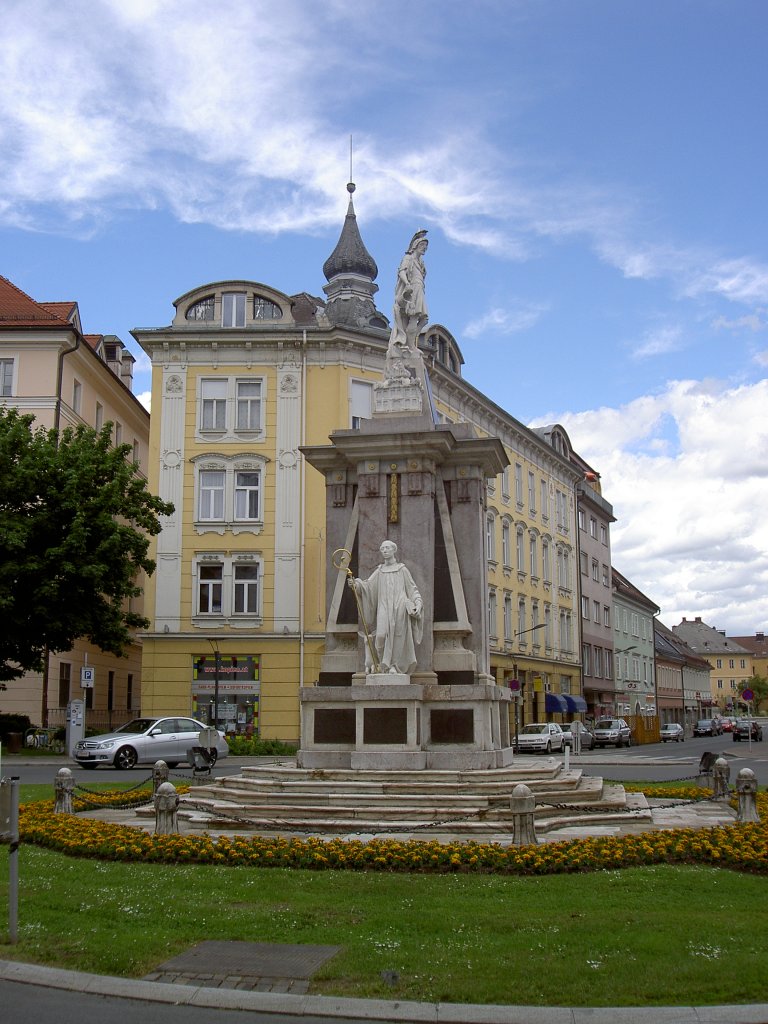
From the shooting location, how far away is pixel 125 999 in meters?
6.62

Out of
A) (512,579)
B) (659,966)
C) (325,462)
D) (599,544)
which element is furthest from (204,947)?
(599,544)

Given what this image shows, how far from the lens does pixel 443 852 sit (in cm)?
1035

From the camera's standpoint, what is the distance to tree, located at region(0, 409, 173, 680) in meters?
30.9

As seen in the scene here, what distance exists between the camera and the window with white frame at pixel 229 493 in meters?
41.0

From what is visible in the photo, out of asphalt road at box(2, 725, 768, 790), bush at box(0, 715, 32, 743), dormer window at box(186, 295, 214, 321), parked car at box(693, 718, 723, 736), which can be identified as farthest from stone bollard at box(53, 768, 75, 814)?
parked car at box(693, 718, 723, 736)

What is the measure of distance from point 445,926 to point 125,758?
21.5m

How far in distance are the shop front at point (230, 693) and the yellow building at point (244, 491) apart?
0.04m

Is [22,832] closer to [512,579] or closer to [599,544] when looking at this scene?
[512,579]

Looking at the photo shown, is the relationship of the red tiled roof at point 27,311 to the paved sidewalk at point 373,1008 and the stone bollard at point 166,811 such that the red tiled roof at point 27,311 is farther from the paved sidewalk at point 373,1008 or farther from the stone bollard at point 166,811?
the paved sidewalk at point 373,1008

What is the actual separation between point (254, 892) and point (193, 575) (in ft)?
105

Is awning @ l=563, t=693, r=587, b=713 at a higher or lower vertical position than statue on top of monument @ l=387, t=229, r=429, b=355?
lower

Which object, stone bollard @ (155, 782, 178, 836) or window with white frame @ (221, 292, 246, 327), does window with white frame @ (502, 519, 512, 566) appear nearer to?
window with white frame @ (221, 292, 246, 327)

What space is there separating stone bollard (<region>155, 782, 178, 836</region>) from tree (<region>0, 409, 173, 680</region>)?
19.3 metres

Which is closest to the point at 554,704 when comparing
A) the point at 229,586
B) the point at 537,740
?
the point at 537,740
